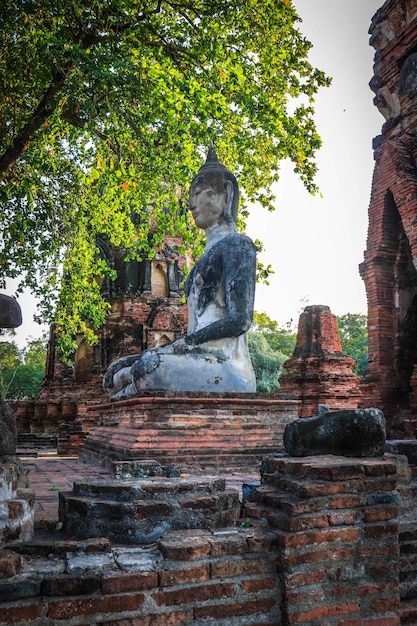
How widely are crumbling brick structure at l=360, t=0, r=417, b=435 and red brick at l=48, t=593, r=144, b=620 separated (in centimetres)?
786

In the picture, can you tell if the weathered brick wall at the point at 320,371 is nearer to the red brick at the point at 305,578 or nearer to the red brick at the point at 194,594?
the red brick at the point at 305,578

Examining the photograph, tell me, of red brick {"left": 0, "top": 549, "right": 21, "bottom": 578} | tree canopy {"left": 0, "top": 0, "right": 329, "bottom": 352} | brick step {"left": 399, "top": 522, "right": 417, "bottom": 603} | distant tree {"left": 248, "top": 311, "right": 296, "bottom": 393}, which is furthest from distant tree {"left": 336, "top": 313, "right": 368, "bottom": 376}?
red brick {"left": 0, "top": 549, "right": 21, "bottom": 578}

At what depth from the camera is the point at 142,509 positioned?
2.05 meters

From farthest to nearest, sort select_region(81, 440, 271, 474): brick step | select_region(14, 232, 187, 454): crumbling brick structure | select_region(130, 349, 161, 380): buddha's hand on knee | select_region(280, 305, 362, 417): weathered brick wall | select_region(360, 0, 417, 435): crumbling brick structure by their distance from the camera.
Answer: select_region(14, 232, 187, 454): crumbling brick structure → select_region(280, 305, 362, 417): weathered brick wall → select_region(360, 0, 417, 435): crumbling brick structure → select_region(130, 349, 161, 380): buddha's hand on knee → select_region(81, 440, 271, 474): brick step

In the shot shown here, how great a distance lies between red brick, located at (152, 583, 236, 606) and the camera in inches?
68.0

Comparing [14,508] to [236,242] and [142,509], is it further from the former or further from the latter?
[236,242]

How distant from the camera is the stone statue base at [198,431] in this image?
391cm

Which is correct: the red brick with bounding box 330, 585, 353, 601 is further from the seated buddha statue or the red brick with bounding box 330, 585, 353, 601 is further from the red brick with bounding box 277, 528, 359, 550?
the seated buddha statue

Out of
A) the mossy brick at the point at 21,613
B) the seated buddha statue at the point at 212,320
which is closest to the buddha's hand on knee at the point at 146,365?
the seated buddha statue at the point at 212,320

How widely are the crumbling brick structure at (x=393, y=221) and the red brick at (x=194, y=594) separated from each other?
7583mm

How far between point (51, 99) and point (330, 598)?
598 centimetres

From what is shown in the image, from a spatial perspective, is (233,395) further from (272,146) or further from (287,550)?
(272,146)

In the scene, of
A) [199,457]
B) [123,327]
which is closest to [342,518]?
[199,457]

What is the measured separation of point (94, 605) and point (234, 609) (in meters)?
0.52
